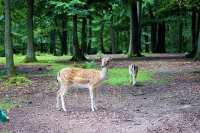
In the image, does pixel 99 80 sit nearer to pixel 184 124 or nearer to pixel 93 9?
pixel 184 124

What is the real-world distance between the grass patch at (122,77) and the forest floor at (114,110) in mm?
1134

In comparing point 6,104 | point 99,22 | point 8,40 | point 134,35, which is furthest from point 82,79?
point 99,22

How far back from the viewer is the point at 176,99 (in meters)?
15.7

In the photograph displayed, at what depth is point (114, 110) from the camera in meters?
13.8

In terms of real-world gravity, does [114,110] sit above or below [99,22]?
below

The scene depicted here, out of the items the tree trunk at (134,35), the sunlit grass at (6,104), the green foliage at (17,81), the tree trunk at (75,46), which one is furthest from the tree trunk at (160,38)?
the sunlit grass at (6,104)

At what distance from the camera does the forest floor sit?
1136 cm

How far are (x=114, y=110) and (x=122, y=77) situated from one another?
8.56 meters

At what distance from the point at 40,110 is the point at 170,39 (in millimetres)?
59185

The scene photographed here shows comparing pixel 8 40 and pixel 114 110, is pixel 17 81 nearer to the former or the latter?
pixel 8 40

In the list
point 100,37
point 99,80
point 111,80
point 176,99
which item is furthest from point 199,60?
point 100,37

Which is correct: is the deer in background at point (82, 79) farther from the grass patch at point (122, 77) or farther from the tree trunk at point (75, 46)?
the tree trunk at point (75, 46)

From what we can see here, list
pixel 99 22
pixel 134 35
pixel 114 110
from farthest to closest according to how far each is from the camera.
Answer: pixel 99 22
pixel 134 35
pixel 114 110

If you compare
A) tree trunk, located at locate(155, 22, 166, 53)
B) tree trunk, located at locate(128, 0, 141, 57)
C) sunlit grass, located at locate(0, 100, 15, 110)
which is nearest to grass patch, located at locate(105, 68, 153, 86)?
sunlit grass, located at locate(0, 100, 15, 110)
